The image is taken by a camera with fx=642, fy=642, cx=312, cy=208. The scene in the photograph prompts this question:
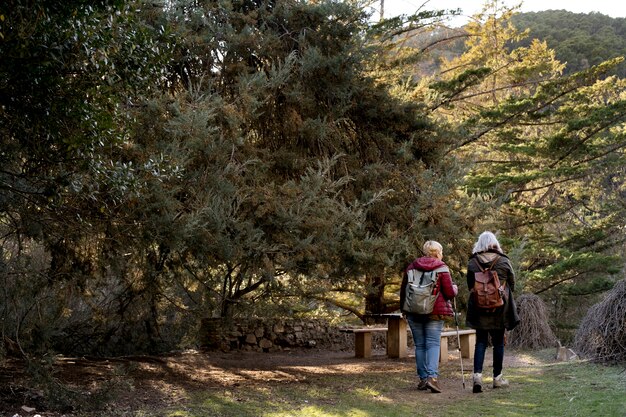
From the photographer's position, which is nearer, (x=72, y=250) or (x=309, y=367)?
(x=72, y=250)

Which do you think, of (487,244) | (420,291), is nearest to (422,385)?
(420,291)

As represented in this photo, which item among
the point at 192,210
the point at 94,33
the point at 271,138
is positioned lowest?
the point at 192,210

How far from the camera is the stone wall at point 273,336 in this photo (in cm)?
1313

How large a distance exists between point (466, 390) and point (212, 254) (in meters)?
3.41

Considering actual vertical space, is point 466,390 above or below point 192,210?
below

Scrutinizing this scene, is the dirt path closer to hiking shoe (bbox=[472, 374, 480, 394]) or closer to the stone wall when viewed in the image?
hiking shoe (bbox=[472, 374, 480, 394])

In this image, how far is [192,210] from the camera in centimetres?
753

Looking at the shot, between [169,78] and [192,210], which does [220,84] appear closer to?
Result: [169,78]

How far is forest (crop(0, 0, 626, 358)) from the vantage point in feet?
17.5

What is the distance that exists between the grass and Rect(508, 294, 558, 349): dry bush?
161 inches

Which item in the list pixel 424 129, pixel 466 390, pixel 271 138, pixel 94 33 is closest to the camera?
pixel 94 33

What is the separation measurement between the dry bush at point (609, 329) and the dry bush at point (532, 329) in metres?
4.09

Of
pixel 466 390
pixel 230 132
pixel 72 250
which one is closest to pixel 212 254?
pixel 230 132

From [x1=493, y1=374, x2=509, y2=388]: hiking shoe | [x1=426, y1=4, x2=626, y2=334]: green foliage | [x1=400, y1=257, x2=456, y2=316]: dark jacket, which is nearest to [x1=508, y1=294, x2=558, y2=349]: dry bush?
[x1=426, y1=4, x2=626, y2=334]: green foliage
